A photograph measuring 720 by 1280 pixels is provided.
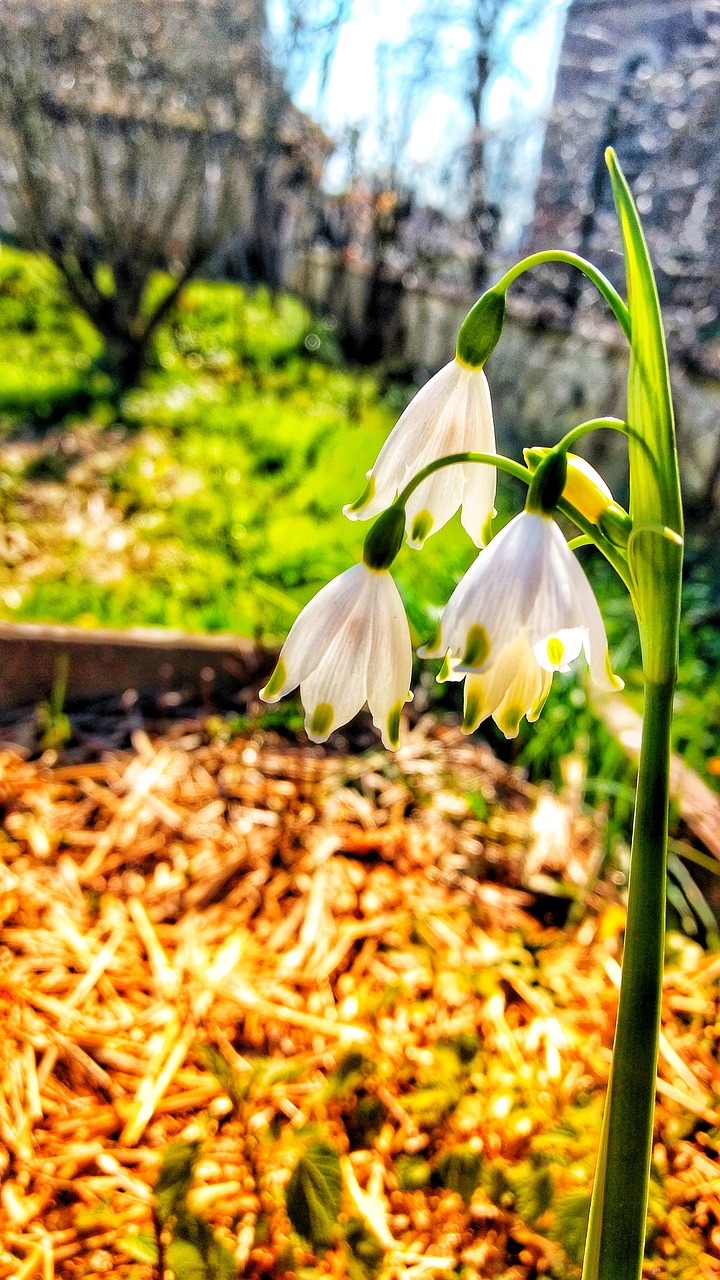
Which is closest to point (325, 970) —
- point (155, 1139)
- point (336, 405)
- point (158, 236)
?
point (155, 1139)

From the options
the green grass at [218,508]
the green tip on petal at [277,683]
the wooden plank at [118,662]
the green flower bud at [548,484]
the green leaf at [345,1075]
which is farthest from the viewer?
the green grass at [218,508]

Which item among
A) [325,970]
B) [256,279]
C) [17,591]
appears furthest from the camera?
[256,279]

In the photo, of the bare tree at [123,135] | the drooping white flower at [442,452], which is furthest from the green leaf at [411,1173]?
the bare tree at [123,135]

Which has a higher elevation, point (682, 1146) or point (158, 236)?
point (158, 236)

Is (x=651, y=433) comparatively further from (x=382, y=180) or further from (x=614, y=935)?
(x=382, y=180)

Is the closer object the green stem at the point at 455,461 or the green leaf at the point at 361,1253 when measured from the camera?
the green stem at the point at 455,461

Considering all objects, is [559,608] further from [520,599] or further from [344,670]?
[344,670]

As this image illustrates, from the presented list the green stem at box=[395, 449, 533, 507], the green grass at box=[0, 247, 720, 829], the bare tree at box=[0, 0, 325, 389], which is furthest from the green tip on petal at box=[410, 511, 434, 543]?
the bare tree at box=[0, 0, 325, 389]

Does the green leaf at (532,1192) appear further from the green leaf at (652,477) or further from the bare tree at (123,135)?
the bare tree at (123,135)

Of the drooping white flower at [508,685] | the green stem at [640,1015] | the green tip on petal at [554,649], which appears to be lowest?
the green stem at [640,1015]
